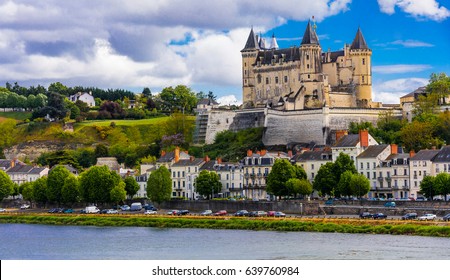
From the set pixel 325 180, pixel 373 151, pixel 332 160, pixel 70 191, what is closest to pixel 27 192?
pixel 70 191

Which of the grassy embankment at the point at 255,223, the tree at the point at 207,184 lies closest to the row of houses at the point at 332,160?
the tree at the point at 207,184

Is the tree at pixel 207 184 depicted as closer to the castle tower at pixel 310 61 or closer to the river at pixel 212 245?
the river at pixel 212 245

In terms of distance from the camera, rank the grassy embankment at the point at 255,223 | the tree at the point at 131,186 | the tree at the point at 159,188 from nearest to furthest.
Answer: the grassy embankment at the point at 255,223
the tree at the point at 159,188
the tree at the point at 131,186

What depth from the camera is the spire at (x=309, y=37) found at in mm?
89438

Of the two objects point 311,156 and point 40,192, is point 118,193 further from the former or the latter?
point 311,156

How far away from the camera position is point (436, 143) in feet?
231

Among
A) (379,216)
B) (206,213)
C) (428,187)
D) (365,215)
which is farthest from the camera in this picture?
(206,213)

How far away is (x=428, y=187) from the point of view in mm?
58719

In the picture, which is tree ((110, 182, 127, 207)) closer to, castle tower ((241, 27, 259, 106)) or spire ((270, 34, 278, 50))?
castle tower ((241, 27, 259, 106))

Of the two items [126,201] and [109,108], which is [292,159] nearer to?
[126,201]

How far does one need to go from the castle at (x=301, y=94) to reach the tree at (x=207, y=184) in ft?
52.0

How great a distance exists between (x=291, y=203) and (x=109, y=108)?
56.6 m

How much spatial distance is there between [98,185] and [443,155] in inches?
835

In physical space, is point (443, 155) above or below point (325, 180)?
above
